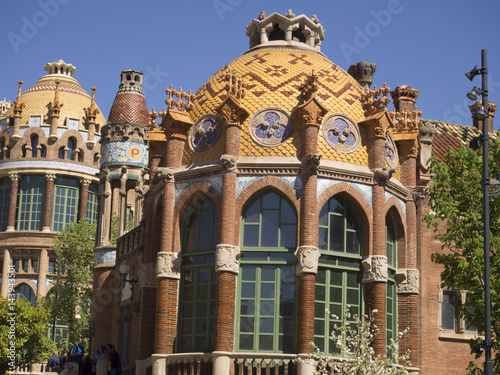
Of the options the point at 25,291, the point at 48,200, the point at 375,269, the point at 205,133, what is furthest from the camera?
the point at 48,200

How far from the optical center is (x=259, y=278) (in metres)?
28.3

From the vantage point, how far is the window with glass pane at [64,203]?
2692 inches

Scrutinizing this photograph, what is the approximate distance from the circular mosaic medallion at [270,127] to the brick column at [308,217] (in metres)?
0.45

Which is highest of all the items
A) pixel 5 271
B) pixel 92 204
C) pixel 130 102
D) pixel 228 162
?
pixel 130 102

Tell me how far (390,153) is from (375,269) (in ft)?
15.0

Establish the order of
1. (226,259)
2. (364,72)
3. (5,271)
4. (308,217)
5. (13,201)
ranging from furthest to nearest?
(13,201)
(5,271)
(364,72)
(308,217)
(226,259)

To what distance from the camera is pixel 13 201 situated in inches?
2677

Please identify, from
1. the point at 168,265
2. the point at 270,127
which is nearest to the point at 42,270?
the point at 168,265

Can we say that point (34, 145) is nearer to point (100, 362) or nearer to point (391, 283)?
point (100, 362)

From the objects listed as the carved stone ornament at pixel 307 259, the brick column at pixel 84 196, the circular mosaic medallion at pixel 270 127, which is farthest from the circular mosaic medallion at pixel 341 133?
the brick column at pixel 84 196

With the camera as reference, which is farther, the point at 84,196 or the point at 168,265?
the point at 84,196

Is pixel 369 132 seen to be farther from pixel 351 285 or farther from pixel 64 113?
pixel 64 113

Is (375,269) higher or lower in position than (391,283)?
higher

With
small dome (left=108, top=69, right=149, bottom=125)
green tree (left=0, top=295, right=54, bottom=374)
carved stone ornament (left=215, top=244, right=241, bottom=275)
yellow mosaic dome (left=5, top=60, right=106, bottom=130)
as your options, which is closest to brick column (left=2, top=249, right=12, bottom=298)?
yellow mosaic dome (left=5, top=60, right=106, bottom=130)
